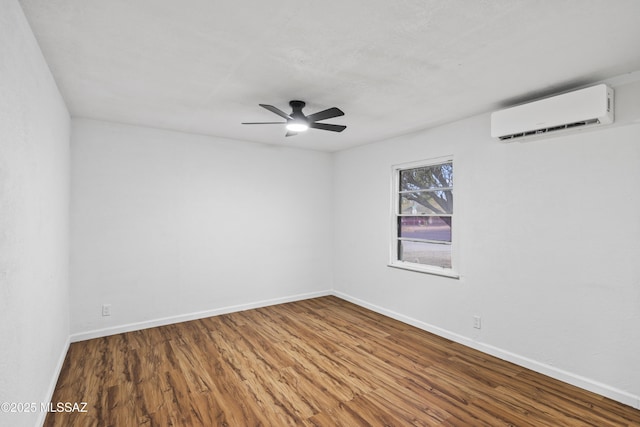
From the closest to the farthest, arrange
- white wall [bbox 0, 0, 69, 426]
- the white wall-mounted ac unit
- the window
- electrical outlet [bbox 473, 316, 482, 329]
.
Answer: white wall [bbox 0, 0, 69, 426]
the white wall-mounted ac unit
electrical outlet [bbox 473, 316, 482, 329]
the window

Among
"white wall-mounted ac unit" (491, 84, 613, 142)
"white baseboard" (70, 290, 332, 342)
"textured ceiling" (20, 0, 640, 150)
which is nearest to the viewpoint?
"textured ceiling" (20, 0, 640, 150)

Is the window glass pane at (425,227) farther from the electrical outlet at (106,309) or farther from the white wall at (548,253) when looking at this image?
the electrical outlet at (106,309)

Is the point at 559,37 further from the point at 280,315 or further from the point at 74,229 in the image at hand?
the point at 74,229

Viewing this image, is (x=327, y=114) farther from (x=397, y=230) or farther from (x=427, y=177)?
(x=397, y=230)

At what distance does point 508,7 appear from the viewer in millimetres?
1675

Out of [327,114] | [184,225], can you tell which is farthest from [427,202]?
[184,225]

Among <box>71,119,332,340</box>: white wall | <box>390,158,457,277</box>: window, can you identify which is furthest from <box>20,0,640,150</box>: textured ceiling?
<box>390,158,457,277</box>: window

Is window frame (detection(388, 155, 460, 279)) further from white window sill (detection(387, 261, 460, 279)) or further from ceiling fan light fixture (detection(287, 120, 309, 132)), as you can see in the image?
ceiling fan light fixture (detection(287, 120, 309, 132))

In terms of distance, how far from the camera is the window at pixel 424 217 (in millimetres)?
4000

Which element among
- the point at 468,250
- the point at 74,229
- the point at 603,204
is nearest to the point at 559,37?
the point at 603,204

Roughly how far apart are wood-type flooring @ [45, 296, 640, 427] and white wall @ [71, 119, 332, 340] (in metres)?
0.56

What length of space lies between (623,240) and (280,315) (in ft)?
13.0

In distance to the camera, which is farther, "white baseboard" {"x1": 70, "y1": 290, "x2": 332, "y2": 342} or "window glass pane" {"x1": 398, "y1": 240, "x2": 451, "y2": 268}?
"window glass pane" {"x1": 398, "y1": 240, "x2": 451, "y2": 268}

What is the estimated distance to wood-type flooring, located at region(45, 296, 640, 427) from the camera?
91.8 inches
